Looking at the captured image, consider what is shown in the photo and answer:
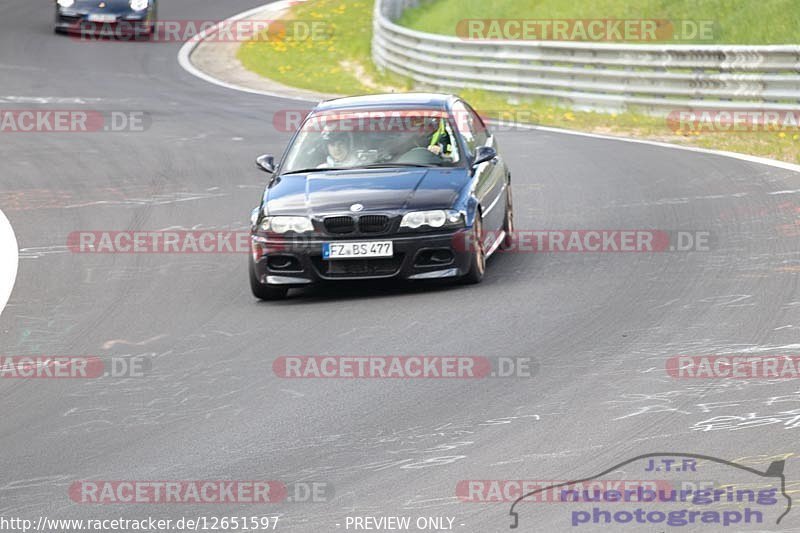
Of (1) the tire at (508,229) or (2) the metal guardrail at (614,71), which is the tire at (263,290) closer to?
(1) the tire at (508,229)

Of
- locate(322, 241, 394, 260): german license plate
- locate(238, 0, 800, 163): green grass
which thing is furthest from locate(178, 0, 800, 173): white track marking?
locate(322, 241, 394, 260): german license plate

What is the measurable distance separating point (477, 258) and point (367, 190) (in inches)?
38.3

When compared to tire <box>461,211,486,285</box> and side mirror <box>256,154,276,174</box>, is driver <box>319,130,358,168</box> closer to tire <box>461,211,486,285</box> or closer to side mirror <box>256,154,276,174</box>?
side mirror <box>256,154,276,174</box>

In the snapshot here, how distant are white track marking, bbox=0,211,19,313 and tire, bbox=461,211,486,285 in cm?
352

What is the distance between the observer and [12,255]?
13547 millimetres

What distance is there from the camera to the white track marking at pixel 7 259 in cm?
1209

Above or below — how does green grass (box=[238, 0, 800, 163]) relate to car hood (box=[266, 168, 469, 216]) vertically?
below

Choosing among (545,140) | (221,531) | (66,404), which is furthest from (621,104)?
(221,531)

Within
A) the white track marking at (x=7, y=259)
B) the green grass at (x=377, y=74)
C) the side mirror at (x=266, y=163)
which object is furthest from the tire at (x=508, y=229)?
the green grass at (x=377, y=74)

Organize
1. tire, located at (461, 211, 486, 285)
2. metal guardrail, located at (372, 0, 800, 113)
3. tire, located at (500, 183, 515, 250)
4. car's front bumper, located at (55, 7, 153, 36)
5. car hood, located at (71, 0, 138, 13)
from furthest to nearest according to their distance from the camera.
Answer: car's front bumper, located at (55, 7, 153, 36)
car hood, located at (71, 0, 138, 13)
metal guardrail, located at (372, 0, 800, 113)
tire, located at (500, 183, 515, 250)
tire, located at (461, 211, 486, 285)

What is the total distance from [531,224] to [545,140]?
7.09m

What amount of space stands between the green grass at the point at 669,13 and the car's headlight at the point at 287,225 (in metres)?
17.2

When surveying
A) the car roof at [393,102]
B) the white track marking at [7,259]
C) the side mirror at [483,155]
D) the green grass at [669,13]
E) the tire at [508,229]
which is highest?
the car roof at [393,102]

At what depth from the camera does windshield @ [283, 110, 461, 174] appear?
12102 millimetres
